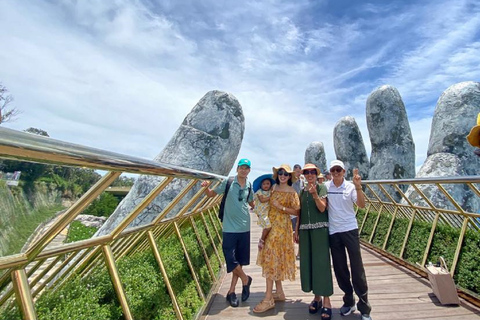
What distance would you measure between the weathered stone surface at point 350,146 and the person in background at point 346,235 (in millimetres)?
16008

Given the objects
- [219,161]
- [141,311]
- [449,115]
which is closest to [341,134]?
[449,115]

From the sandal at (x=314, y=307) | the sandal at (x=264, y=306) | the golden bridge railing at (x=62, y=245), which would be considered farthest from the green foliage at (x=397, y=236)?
the golden bridge railing at (x=62, y=245)

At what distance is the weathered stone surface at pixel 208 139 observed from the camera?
30.8ft

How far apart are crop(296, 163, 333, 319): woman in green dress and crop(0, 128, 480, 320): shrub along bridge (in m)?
0.34

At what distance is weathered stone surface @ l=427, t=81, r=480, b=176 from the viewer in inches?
428

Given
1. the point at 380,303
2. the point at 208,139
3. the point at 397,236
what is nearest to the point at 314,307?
the point at 380,303

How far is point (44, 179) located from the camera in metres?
1.07

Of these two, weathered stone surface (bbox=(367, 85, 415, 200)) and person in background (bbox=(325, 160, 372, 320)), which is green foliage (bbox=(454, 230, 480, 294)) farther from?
weathered stone surface (bbox=(367, 85, 415, 200))

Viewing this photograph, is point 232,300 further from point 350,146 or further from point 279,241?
point 350,146

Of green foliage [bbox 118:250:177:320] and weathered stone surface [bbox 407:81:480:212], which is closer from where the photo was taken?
green foliage [bbox 118:250:177:320]

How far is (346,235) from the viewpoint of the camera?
113 inches

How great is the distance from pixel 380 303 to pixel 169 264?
242 cm

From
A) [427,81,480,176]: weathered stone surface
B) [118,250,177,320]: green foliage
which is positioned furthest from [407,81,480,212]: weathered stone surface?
[118,250,177,320]: green foliage

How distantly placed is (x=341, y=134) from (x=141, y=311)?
60.6 feet
